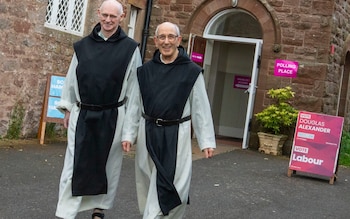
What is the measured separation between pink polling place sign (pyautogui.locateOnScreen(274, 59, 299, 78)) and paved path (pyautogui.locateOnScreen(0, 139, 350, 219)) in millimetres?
2585

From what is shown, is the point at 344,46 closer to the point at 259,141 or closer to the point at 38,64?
the point at 259,141

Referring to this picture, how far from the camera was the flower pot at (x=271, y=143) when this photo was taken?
12.1m

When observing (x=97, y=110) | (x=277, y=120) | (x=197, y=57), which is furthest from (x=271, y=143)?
(x=97, y=110)

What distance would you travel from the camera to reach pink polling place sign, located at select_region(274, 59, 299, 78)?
1233cm

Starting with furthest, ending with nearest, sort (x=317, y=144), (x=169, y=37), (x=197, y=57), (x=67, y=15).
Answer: (x=197, y=57)
(x=67, y=15)
(x=317, y=144)
(x=169, y=37)

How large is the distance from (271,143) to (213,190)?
504cm

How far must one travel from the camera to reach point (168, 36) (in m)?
4.40

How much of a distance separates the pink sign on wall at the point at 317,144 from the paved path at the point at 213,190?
230 mm

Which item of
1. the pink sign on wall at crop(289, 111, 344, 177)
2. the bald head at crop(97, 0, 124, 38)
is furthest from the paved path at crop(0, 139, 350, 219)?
the bald head at crop(97, 0, 124, 38)

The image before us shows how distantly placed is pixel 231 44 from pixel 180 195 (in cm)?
1172

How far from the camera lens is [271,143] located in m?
12.2

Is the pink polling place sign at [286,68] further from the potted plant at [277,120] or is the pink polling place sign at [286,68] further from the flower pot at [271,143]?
the flower pot at [271,143]

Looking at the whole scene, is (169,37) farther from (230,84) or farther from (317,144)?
(230,84)

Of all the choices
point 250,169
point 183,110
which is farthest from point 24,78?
point 183,110
